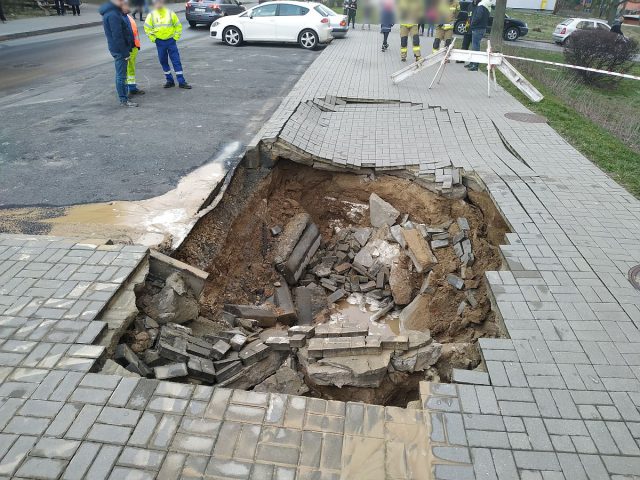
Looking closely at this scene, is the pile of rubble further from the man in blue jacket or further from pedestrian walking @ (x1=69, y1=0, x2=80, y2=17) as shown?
pedestrian walking @ (x1=69, y1=0, x2=80, y2=17)

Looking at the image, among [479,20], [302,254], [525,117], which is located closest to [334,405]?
[302,254]

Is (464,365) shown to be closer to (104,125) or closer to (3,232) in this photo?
(3,232)

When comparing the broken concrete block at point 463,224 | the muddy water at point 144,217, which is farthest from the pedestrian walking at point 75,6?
the broken concrete block at point 463,224

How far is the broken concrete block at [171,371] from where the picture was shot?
3538 mm

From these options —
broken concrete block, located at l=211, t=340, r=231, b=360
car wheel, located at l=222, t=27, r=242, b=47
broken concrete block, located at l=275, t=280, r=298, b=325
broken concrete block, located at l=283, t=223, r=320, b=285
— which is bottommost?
broken concrete block, located at l=275, t=280, r=298, b=325

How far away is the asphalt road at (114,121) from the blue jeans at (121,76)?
1.13ft

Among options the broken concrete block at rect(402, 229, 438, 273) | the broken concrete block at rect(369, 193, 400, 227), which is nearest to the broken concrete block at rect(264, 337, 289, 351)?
the broken concrete block at rect(402, 229, 438, 273)

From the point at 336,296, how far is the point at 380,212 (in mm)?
1393

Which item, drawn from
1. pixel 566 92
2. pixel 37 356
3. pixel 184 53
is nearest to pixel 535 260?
pixel 37 356

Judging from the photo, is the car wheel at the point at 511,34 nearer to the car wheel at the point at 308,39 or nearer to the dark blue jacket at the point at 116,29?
the car wheel at the point at 308,39

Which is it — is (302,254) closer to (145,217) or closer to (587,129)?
(145,217)

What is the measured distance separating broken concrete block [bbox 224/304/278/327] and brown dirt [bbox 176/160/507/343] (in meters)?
0.18

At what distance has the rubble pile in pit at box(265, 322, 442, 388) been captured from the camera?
3805 millimetres

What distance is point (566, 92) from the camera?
42.3 feet
